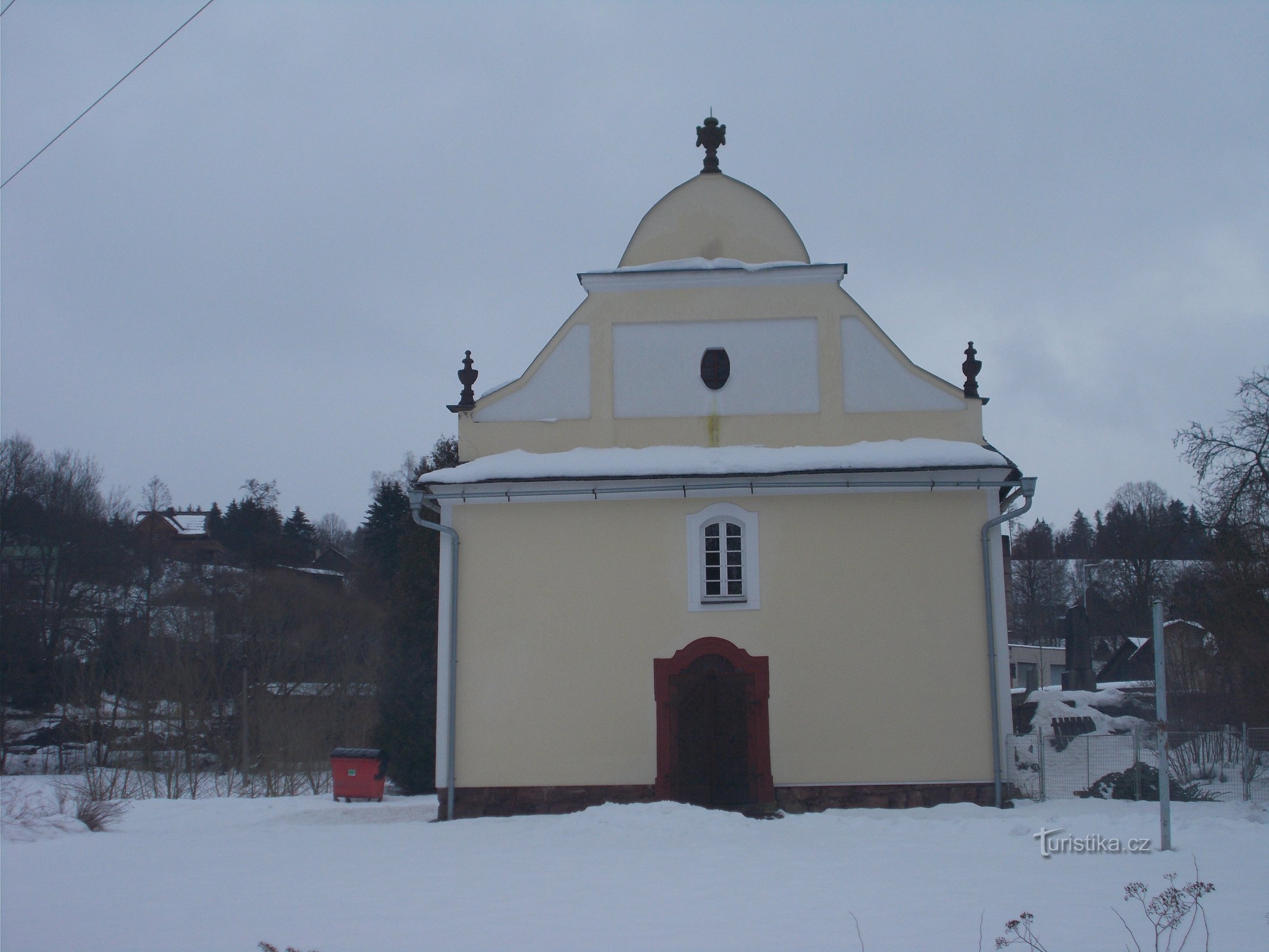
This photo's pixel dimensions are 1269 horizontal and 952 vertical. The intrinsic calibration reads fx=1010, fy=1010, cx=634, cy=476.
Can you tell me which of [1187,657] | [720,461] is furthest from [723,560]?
[1187,657]

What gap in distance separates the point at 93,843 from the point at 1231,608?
20.1 meters

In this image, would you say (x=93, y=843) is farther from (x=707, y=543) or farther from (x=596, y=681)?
(x=707, y=543)

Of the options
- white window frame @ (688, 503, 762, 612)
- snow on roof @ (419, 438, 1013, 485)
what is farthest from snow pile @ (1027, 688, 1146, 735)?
white window frame @ (688, 503, 762, 612)

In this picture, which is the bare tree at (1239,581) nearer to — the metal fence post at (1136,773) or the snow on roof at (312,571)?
the metal fence post at (1136,773)

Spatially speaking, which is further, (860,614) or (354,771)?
(354,771)

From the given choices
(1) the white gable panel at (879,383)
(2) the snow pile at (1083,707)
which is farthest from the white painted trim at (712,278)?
(2) the snow pile at (1083,707)

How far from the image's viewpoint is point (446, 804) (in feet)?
45.4

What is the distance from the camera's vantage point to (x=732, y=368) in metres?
14.8

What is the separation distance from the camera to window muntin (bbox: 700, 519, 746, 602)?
14133 mm

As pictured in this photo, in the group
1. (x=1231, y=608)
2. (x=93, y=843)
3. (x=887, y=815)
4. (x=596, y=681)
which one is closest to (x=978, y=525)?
(x=887, y=815)

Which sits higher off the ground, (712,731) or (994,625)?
(994,625)

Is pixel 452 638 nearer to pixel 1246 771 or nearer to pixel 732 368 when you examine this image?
pixel 732 368

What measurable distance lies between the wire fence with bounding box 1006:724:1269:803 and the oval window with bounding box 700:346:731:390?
632 centimetres

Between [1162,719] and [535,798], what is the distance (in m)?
8.09
